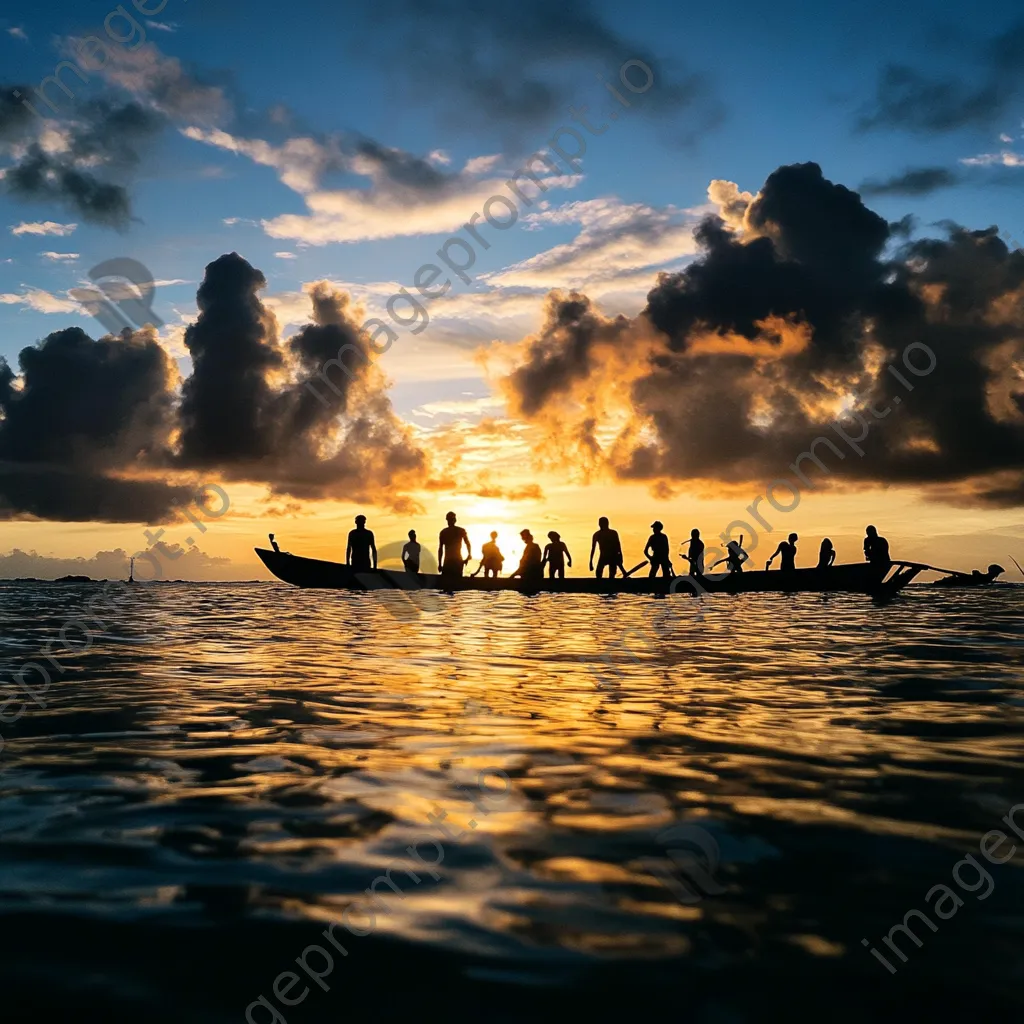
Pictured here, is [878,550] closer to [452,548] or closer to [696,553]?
[696,553]

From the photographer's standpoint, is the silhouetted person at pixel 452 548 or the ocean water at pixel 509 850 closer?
the ocean water at pixel 509 850

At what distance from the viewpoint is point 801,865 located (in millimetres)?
3082

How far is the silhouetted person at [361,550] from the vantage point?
25.5 m

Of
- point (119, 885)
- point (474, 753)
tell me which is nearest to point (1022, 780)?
point (474, 753)

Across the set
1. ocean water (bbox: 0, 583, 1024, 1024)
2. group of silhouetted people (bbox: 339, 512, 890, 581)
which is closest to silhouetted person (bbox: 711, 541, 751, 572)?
group of silhouetted people (bbox: 339, 512, 890, 581)

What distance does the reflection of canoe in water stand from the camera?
23719 millimetres

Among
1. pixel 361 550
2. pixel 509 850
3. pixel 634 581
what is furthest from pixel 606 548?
pixel 509 850

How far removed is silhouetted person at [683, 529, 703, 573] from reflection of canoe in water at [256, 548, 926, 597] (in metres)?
2.23

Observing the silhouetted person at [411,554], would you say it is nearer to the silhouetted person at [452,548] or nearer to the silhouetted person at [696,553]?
the silhouetted person at [452,548]

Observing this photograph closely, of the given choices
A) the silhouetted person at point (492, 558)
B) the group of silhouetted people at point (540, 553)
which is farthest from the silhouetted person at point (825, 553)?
the silhouetted person at point (492, 558)

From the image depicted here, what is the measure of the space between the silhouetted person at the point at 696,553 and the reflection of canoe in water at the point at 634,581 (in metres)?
2.23

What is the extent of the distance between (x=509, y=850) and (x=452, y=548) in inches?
867

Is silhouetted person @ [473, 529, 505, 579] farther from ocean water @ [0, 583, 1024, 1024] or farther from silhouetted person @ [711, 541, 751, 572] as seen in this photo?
ocean water @ [0, 583, 1024, 1024]

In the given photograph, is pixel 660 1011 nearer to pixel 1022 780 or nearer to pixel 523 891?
pixel 523 891
